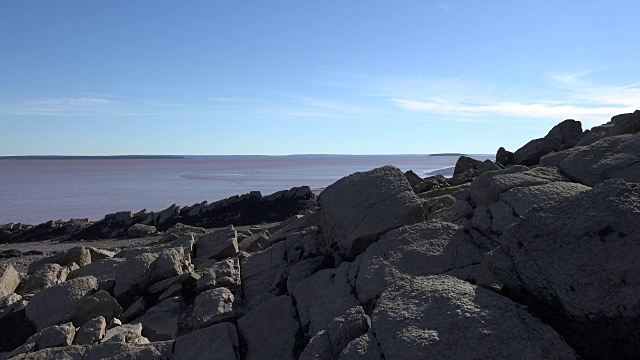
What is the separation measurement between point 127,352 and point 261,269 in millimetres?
3663

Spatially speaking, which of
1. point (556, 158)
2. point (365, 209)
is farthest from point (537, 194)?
point (556, 158)

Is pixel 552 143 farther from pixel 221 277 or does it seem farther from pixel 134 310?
pixel 134 310

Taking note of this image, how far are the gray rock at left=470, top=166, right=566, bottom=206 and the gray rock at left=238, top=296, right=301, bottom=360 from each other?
150 inches

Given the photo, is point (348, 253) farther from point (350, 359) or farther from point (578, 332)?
point (578, 332)

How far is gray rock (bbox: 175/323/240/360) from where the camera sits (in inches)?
316

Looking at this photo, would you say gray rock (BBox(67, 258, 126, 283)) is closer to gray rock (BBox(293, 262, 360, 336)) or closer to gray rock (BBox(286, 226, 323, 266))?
gray rock (BBox(286, 226, 323, 266))

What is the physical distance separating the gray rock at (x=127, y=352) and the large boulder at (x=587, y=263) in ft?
16.5

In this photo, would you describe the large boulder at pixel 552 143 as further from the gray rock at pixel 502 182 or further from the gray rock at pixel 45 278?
the gray rock at pixel 45 278

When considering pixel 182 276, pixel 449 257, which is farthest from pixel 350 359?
pixel 182 276

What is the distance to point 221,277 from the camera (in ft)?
35.9

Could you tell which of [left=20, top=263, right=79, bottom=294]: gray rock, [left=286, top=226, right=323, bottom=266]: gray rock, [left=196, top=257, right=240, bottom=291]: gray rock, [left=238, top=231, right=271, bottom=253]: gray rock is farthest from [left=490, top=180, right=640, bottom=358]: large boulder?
[left=20, top=263, right=79, bottom=294]: gray rock

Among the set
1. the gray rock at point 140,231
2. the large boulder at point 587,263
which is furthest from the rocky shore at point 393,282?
the gray rock at point 140,231

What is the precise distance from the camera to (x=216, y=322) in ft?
29.3

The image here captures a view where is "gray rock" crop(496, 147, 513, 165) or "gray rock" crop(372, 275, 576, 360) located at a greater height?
"gray rock" crop(496, 147, 513, 165)
